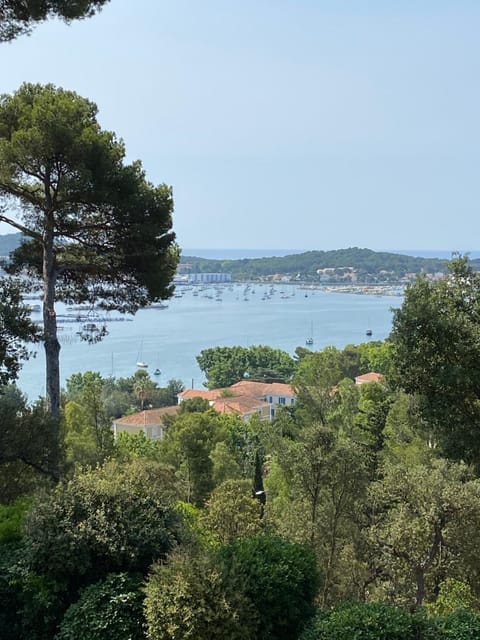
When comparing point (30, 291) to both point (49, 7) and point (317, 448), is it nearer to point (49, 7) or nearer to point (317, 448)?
point (49, 7)

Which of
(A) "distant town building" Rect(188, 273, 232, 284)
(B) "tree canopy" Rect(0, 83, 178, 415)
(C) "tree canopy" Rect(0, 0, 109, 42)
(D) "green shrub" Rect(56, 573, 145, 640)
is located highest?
(C) "tree canopy" Rect(0, 0, 109, 42)

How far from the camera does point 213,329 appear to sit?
7925cm

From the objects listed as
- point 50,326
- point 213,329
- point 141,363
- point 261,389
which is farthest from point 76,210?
point 213,329

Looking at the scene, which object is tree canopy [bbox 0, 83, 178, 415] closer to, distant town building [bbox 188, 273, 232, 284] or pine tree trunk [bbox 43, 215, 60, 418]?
pine tree trunk [bbox 43, 215, 60, 418]

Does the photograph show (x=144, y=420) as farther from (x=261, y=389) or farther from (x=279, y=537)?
(x=279, y=537)

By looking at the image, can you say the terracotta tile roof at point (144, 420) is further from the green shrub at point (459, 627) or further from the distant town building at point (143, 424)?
the green shrub at point (459, 627)

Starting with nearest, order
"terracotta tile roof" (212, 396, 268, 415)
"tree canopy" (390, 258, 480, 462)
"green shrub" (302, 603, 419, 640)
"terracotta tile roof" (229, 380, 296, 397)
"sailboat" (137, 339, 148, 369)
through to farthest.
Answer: "green shrub" (302, 603, 419, 640)
"tree canopy" (390, 258, 480, 462)
"terracotta tile roof" (212, 396, 268, 415)
"terracotta tile roof" (229, 380, 296, 397)
"sailboat" (137, 339, 148, 369)

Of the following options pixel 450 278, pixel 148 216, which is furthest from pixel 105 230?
pixel 450 278

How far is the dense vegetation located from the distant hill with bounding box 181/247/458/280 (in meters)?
82.8

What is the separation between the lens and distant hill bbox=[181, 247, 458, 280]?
310 feet

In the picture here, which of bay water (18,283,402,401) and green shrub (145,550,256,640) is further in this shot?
bay water (18,283,402,401)

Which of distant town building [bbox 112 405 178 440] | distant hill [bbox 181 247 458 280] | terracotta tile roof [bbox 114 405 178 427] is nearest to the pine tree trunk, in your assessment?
distant town building [bbox 112 405 178 440]

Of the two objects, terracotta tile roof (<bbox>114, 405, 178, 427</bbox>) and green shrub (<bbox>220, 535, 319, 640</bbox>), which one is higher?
green shrub (<bbox>220, 535, 319, 640</bbox>)

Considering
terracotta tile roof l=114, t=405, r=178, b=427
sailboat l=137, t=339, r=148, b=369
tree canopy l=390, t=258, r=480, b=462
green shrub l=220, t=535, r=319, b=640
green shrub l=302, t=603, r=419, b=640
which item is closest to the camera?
green shrub l=302, t=603, r=419, b=640
